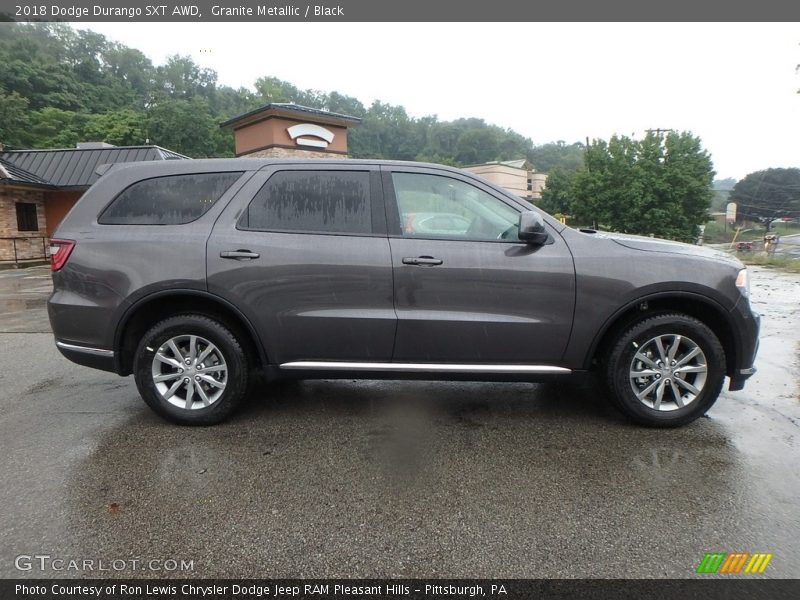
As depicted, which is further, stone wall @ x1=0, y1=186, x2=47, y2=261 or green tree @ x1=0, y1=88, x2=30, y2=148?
green tree @ x1=0, y1=88, x2=30, y2=148

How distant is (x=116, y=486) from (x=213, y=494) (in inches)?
23.5

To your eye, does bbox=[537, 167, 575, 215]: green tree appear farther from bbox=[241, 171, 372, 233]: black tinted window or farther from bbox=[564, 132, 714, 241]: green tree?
bbox=[241, 171, 372, 233]: black tinted window

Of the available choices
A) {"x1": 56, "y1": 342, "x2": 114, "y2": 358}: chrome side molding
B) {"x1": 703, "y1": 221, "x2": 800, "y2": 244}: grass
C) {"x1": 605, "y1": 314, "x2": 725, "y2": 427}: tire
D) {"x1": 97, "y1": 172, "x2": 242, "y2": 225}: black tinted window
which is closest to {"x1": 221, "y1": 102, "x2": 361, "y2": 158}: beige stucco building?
{"x1": 97, "y1": 172, "x2": 242, "y2": 225}: black tinted window

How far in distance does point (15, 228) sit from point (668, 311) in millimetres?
24611

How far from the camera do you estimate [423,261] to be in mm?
3516

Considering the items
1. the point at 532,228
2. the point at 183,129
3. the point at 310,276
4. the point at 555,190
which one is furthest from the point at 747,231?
the point at 310,276

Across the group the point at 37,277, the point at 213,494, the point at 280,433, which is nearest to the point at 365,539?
the point at 213,494

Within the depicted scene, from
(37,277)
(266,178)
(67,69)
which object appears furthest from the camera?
(67,69)

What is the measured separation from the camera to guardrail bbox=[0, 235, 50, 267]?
A: 20.1 metres

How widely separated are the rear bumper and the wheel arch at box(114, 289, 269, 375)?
0.05m

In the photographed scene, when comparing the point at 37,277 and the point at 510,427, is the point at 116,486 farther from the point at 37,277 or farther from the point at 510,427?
the point at 37,277

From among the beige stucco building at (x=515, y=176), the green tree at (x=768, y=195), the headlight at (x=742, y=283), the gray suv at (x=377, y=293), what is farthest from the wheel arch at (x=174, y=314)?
the green tree at (x=768, y=195)

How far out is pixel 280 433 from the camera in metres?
3.64

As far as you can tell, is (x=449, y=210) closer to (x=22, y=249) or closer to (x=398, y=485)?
(x=398, y=485)
